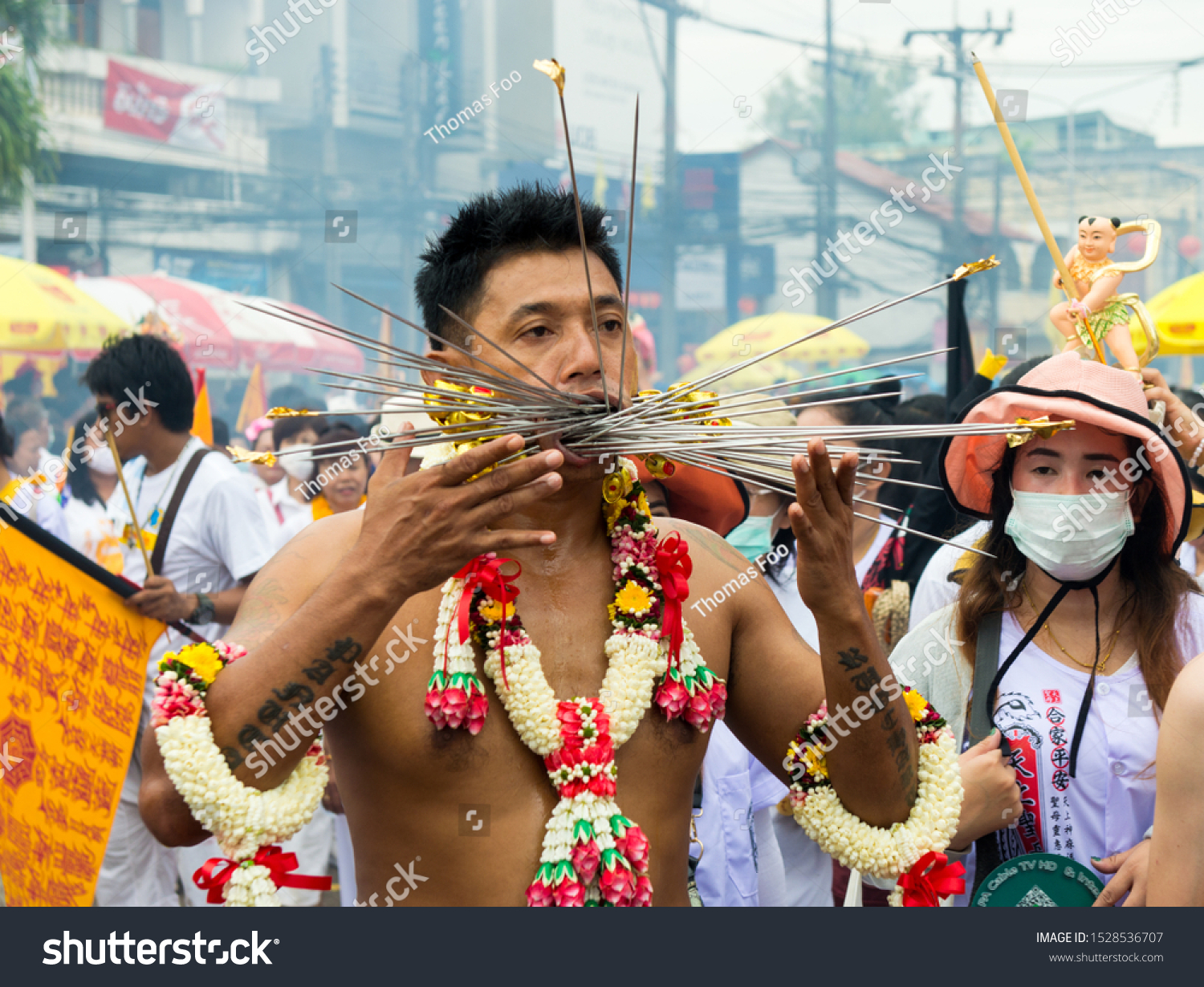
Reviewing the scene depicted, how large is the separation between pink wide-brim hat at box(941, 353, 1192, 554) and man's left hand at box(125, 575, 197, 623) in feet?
9.77

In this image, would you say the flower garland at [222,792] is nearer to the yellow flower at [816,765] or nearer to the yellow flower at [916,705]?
the yellow flower at [816,765]

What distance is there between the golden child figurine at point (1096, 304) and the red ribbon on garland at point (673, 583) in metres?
1.68

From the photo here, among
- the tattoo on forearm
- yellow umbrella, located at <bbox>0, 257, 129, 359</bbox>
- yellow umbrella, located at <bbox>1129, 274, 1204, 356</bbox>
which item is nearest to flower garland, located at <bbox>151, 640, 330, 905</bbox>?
the tattoo on forearm

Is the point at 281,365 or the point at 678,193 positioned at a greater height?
the point at 678,193

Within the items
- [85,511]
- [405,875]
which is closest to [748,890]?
[405,875]

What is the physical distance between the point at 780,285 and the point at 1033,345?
17.5 feet

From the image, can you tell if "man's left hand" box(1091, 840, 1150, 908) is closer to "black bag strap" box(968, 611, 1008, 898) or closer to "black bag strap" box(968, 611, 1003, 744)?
"black bag strap" box(968, 611, 1008, 898)

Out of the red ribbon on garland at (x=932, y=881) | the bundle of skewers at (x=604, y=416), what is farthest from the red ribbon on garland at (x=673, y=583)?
the red ribbon on garland at (x=932, y=881)

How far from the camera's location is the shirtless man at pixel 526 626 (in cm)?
186

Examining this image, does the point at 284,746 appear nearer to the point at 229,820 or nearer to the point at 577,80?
the point at 229,820

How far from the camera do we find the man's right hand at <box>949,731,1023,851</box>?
2602 millimetres

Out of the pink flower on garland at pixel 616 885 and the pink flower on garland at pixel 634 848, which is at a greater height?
Result: the pink flower on garland at pixel 634 848

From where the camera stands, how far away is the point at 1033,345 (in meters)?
18.9

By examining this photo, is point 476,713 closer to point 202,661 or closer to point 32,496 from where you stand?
point 202,661
